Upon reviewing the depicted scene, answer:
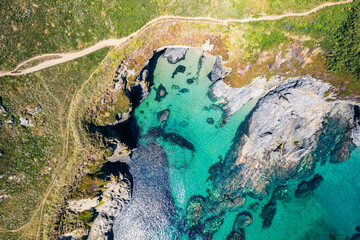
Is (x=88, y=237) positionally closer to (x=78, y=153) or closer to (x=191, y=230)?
(x=78, y=153)

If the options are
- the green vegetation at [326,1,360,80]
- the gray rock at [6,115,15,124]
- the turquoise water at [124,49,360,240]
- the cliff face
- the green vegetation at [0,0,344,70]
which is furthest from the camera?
the cliff face

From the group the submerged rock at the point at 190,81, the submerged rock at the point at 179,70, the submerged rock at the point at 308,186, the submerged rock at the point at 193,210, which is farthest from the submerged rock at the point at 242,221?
the submerged rock at the point at 179,70

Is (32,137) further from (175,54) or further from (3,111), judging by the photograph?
(175,54)

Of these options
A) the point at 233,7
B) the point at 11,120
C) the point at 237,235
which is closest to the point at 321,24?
the point at 233,7

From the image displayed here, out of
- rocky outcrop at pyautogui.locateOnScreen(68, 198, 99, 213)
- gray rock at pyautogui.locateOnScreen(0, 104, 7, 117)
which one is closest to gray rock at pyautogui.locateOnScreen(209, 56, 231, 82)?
rocky outcrop at pyautogui.locateOnScreen(68, 198, 99, 213)

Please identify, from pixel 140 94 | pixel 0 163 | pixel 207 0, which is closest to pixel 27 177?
pixel 0 163

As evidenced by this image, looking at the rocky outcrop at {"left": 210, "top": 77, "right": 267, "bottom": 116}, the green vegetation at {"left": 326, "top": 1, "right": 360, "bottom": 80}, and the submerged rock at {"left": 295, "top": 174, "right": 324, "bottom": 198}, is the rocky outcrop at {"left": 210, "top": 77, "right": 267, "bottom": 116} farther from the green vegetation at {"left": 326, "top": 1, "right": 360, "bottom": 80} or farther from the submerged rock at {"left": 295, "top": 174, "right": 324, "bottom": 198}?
the submerged rock at {"left": 295, "top": 174, "right": 324, "bottom": 198}

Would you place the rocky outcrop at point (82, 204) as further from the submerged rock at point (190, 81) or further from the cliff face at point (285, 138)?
the submerged rock at point (190, 81)
